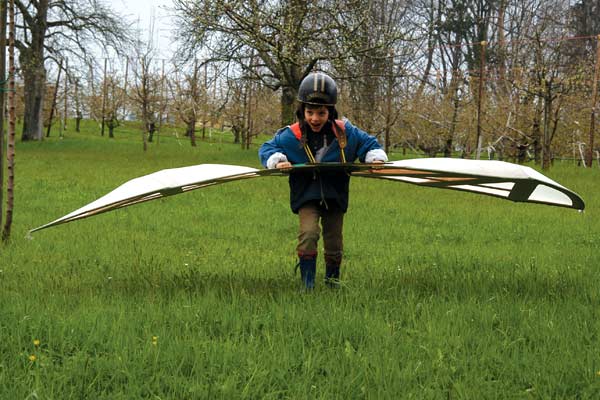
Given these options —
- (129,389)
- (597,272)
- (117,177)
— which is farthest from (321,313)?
(117,177)

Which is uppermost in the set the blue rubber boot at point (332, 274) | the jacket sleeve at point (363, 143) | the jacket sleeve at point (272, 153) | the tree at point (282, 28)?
the tree at point (282, 28)

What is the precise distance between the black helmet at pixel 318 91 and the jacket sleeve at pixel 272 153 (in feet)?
1.36

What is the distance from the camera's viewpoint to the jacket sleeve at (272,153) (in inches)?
186

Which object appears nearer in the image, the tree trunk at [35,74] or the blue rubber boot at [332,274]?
the blue rubber boot at [332,274]

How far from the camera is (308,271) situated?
4.84m

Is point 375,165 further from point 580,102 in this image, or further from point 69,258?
point 580,102

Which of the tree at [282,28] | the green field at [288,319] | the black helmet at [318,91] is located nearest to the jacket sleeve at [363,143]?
the black helmet at [318,91]

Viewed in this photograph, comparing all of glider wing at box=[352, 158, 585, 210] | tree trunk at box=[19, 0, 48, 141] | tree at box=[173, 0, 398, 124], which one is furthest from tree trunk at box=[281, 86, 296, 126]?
glider wing at box=[352, 158, 585, 210]

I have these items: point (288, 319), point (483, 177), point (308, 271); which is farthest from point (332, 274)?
point (483, 177)

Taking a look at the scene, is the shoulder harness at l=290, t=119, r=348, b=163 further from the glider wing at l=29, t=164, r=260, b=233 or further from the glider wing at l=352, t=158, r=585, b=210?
the glider wing at l=29, t=164, r=260, b=233

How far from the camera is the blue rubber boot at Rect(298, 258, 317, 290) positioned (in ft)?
15.8

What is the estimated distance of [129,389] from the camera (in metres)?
2.97

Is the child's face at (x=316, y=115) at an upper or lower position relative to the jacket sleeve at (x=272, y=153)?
upper

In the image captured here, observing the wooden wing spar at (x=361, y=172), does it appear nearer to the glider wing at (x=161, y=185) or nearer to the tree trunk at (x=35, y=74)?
the glider wing at (x=161, y=185)
